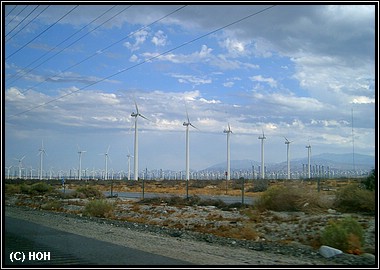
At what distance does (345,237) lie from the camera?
1712 cm

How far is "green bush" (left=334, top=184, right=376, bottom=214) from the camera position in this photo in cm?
2712

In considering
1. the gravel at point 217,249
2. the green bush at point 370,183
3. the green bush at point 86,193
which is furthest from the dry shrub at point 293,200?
the green bush at point 86,193

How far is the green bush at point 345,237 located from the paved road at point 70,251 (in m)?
6.77

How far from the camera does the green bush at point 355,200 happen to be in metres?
27.1

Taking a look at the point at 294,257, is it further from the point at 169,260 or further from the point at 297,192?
the point at 297,192

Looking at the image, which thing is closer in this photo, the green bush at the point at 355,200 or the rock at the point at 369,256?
the rock at the point at 369,256

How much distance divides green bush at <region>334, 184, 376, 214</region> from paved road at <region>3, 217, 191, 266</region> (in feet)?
53.4

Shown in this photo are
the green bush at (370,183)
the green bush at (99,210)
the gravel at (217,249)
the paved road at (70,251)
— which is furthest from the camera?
the green bush at (99,210)

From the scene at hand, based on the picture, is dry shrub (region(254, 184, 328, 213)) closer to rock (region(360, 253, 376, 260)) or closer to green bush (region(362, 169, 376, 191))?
green bush (region(362, 169, 376, 191))

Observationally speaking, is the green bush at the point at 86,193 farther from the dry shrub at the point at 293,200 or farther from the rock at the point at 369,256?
the rock at the point at 369,256

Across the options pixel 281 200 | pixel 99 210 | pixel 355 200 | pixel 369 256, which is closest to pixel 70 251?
pixel 369 256

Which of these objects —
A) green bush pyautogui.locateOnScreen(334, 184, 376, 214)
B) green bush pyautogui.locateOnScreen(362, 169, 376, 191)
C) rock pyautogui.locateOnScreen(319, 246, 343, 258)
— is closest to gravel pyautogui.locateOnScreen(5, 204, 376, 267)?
rock pyautogui.locateOnScreen(319, 246, 343, 258)

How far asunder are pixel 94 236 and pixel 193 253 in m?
6.14
